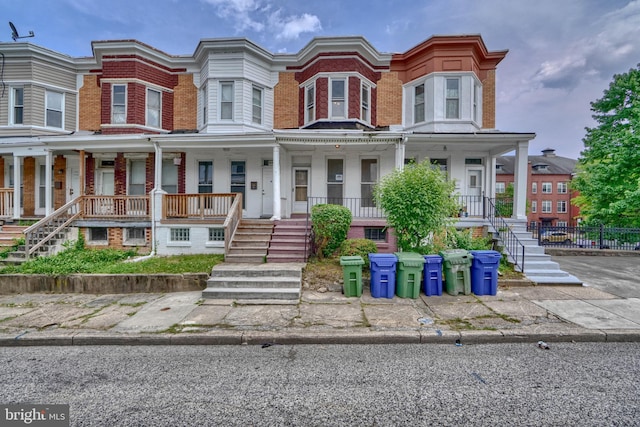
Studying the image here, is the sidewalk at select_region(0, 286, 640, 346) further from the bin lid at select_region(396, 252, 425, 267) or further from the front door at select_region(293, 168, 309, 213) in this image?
the front door at select_region(293, 168, 309, 213)

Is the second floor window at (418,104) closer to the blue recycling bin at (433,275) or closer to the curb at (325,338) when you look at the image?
the blue recycling bin at (433,275)

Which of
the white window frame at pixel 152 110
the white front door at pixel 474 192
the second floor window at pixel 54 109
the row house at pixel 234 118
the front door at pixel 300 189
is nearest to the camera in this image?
the row house at pixel 234 118

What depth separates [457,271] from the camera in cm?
651

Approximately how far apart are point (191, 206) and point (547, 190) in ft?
178

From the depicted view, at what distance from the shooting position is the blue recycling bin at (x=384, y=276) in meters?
6.25

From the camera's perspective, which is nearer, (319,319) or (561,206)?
(319,319)

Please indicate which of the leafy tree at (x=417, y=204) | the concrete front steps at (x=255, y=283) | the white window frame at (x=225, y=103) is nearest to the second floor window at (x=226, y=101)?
the white window frame at (x=225, y=103)

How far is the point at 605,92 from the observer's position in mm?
17594

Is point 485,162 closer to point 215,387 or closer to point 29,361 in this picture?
point 215,387

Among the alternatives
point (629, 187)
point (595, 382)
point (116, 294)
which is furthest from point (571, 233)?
point (116, 294)

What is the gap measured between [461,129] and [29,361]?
14.1 m

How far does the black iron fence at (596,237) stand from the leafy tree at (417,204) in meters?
8.49

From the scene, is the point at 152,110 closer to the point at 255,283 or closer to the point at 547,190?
the point at 255,283

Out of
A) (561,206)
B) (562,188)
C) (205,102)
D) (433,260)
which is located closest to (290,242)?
(433,260)
